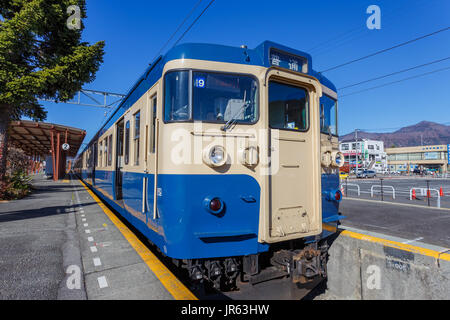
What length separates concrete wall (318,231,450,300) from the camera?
3.44 meters

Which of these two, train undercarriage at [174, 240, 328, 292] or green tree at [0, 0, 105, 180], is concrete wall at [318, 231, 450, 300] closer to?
train undercarriage at [174, 240, 328, 292]

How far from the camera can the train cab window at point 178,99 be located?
3.03 m

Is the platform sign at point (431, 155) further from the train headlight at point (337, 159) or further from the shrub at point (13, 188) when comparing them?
the shrub at point (13, 188)

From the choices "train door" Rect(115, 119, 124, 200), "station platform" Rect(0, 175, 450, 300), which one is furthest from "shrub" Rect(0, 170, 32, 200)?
"train door" Rect(115, 119, 124, 200)

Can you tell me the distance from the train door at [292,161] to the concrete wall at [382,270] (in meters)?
1.37

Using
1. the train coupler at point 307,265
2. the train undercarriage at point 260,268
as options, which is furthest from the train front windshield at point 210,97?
the train coupler at point 307,265

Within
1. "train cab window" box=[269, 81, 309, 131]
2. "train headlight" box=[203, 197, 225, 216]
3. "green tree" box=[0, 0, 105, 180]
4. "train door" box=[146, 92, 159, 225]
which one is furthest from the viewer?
"green tree" box=[0, 0, 105, 180]

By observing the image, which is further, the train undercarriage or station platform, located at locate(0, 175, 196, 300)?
the train undercarriage

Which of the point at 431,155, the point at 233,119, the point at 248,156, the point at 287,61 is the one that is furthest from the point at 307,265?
the point at 431,155

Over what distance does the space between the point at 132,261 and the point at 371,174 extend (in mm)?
46985

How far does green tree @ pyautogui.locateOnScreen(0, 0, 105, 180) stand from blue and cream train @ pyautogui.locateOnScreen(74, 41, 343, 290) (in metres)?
9.29

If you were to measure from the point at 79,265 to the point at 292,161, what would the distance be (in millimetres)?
3358

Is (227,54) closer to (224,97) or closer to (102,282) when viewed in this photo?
(224,97)

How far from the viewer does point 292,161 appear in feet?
11.6
